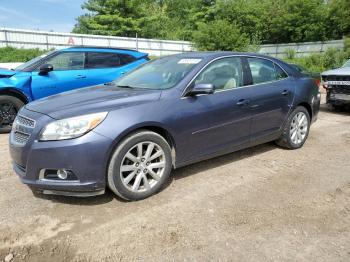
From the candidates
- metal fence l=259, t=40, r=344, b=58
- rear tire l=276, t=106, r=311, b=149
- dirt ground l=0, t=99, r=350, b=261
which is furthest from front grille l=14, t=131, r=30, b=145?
metal fence l=259, t=40, r=344, b=58

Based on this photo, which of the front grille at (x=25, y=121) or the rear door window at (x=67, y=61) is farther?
the rear door window at (x=67, y=61)

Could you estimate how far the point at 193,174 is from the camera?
14.4 feet

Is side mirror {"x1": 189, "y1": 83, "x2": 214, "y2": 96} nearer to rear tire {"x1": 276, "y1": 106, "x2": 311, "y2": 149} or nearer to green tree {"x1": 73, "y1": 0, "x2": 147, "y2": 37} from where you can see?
rear tire {"x1": 276, "y1": 106, "x2": 311, "y2": 149}

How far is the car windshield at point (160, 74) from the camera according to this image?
416 centimetres

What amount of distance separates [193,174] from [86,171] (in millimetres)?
1551

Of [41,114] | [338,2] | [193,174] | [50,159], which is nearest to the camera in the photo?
[50,159]

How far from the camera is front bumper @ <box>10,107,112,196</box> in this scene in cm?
321

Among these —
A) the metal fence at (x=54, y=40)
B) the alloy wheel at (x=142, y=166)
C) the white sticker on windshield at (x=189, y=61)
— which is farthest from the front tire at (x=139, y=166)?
the metal fence at (x=54, y=40)

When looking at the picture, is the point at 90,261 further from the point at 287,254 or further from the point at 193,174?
the point at 193,174

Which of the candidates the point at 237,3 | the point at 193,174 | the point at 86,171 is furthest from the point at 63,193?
the point at 237,3

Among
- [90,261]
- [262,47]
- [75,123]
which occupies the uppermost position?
[262,47]

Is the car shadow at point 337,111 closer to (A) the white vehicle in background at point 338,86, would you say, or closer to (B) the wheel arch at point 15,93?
(A) the white vehicle in background at point 338,86

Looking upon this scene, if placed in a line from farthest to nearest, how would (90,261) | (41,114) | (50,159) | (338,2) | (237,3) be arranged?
(237,3), (338,2), (41,114), (50,159), (90,261)

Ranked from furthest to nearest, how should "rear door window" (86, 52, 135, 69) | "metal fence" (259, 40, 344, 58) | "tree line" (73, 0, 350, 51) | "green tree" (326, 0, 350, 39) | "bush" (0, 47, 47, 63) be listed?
"tree line" (73, 0, 350, 51) → "green tree" (326, 0, 350, 39) → "metal fence" (259, 40, 344, 58) → "bush" (0, 47, 47, 63) → "rear door window" (86, 52, 135, 69)
